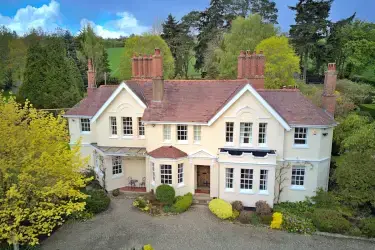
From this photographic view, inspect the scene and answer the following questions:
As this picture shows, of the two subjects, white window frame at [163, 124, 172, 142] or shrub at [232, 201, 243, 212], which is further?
white window frame at [163, 124, 172, 142]

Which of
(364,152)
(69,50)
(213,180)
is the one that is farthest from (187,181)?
(69,50)

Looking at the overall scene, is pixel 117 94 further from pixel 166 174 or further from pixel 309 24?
pixel 309 24

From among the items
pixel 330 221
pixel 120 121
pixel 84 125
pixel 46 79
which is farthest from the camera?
pixel 46 79

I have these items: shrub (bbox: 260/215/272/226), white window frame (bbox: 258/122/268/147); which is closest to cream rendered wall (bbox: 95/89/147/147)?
white window frame (bbox: 258/122/268/147)

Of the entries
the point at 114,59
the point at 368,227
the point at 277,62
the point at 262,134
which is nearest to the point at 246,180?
the point at 262,134

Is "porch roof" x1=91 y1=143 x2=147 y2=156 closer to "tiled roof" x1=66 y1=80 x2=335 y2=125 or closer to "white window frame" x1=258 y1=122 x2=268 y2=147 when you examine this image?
"tiled roof" x1=66 y1=80 x2=335 y2=125

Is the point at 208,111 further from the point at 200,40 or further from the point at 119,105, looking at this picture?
the point at 200,40
